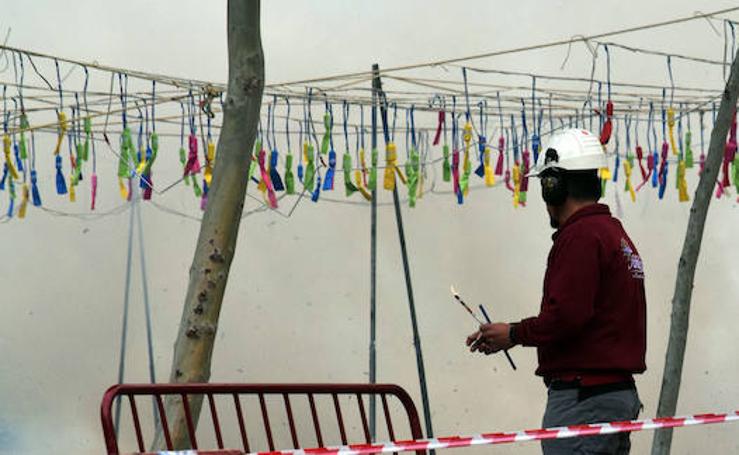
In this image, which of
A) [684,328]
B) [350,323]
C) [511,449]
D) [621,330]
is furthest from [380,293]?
[621,330]

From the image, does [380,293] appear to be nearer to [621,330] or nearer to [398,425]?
[398,425]

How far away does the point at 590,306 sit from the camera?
4.95 metres

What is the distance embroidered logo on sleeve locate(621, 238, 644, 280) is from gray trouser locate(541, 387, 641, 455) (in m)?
0.41

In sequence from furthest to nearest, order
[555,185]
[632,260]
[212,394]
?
[555,185] < [632,260] < [212,394]

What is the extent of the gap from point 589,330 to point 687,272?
434cm

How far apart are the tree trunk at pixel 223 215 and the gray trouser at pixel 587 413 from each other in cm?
160

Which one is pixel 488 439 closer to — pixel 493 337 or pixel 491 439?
pixel 491 439

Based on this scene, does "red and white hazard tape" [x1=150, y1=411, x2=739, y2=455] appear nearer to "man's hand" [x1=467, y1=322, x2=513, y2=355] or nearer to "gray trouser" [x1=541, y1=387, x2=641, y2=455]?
"gray trouser" [x1=541, y1=387, x2=641, y2=455]

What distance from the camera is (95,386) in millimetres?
12625

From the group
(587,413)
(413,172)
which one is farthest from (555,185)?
(413,172)

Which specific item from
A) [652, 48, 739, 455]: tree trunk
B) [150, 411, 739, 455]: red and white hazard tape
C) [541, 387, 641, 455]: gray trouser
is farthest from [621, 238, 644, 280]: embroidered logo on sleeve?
[652, 48, 739, 455]: tree trunk

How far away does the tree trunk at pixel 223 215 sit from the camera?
6.09 m

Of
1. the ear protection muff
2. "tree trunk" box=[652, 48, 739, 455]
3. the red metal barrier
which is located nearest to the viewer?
the red metal barrier

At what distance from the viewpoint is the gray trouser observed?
16.4 feet
